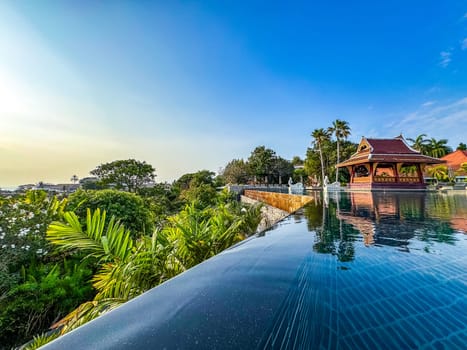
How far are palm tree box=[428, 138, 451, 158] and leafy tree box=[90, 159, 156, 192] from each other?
49.6 m

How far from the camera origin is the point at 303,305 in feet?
4.63

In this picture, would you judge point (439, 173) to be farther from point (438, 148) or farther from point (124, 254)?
point (124, 254)

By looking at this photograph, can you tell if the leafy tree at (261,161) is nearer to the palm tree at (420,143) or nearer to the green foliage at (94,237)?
the palm tree at (420,143)

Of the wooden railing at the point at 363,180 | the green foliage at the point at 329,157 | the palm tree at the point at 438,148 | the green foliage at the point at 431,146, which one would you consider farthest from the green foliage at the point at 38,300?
the palm tree at the point at 438,148

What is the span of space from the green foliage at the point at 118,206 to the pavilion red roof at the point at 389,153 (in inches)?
745

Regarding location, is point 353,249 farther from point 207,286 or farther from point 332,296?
point 207,286

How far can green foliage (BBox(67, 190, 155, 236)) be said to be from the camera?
19.6 ft

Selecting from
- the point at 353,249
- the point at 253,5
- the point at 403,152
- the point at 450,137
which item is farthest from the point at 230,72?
the point at 450,137

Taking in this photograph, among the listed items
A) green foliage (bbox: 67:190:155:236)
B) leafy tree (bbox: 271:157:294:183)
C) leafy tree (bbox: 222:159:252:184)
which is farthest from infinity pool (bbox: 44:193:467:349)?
leafy tree (bbox: 222:159:252:184)

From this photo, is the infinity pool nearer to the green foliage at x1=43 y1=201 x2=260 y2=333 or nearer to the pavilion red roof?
the green foliage at x1=43 y1=201 x2=260 y2=333

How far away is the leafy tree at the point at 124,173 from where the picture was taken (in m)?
28.8

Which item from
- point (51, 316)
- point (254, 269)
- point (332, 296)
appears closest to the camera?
point (332, 296)

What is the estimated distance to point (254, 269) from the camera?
6.56 feet

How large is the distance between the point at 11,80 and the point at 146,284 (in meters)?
8.36
